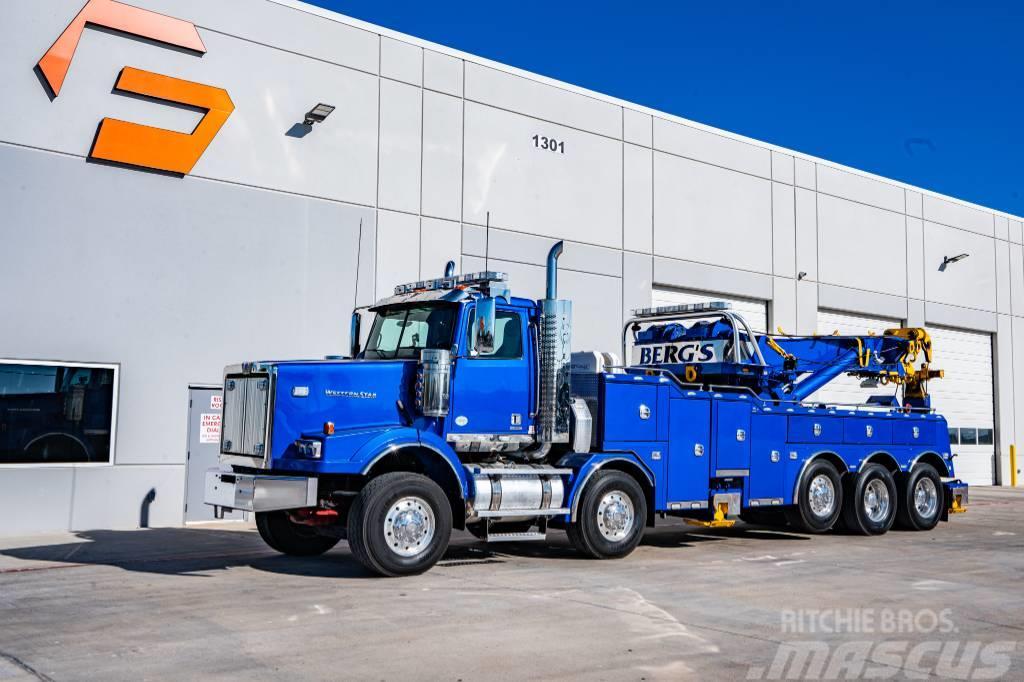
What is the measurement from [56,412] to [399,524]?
23.5 feet

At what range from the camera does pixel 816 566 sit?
11.9 m

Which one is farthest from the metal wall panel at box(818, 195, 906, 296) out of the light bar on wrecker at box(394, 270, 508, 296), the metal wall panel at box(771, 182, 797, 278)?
the light bar on wrecker at box(394, 270, 508, 296)

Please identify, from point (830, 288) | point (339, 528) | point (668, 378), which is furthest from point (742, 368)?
point (830, 288)

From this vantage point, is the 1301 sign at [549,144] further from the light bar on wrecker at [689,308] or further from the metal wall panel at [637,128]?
the light bar on wrecker at [689,308]

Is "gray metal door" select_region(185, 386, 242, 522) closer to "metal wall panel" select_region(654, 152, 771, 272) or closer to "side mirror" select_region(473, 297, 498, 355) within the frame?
"side mirror" select_region(473, 297, 498, 355)

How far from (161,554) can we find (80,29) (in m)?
7.98

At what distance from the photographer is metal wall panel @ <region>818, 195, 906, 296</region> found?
26422 mm

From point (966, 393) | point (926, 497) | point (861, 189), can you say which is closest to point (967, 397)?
point (966, 393)

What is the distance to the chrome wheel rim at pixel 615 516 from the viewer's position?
1219cm

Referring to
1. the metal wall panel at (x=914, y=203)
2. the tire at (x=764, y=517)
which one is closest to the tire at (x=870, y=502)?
the tire at (x=764, y=517)

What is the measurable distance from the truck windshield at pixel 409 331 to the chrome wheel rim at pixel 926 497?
9433mm

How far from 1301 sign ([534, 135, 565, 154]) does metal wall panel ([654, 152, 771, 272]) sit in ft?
9.08

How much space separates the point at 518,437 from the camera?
11766 mm

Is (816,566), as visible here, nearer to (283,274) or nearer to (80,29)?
(283,274)
